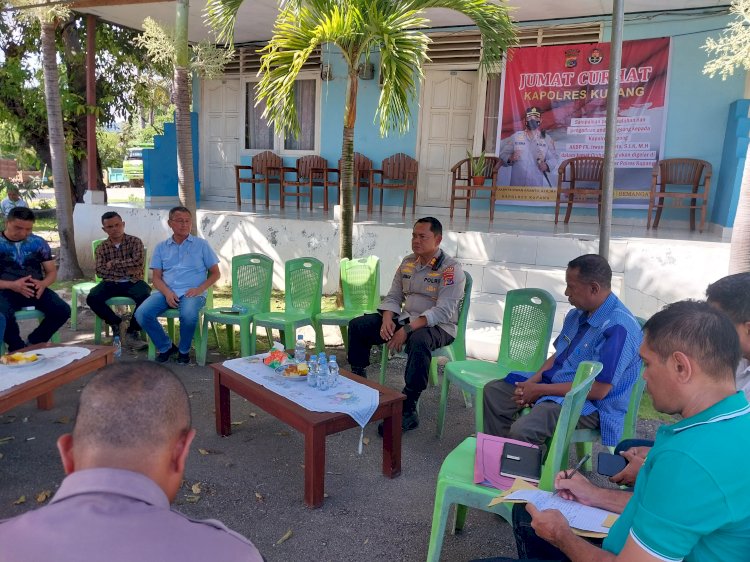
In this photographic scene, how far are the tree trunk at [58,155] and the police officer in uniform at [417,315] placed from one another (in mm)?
5247

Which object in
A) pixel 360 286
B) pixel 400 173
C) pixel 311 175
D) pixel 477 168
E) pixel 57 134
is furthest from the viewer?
pixel 311 175

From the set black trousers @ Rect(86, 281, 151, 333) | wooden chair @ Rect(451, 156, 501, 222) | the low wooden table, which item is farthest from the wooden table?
wooden chair @ Rect(451, 156, 501, 222)

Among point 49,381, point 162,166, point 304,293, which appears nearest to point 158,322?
point 304,293

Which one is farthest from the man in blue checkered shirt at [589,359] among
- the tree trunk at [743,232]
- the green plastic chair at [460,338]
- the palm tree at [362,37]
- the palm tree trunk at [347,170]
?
the palm tree trunk at [347,170]

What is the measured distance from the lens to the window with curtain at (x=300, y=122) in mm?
9977

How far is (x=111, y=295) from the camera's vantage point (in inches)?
213

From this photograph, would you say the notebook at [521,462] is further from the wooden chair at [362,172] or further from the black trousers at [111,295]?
the wooden chair at [362,172]

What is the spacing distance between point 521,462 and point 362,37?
4294mm

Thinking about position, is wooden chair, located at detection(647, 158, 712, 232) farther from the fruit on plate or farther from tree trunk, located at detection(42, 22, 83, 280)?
tree trunk, located at detection(42, 22, 83, 280)

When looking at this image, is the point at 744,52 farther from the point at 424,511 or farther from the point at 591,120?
the point at 424,511

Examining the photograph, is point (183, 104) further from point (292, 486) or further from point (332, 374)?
point (292, 486)

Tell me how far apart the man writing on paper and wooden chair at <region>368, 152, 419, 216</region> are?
7.26 m

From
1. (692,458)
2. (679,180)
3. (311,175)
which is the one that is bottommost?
(692,458)

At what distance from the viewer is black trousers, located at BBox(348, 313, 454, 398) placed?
3.89 metres
